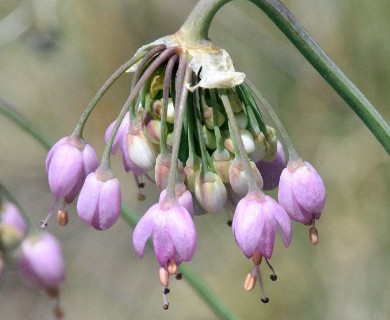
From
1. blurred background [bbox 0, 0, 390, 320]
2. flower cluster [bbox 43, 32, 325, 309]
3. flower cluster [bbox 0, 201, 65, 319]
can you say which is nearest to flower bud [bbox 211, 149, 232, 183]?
flower cluster [bbox 43, 32, 325, 309]

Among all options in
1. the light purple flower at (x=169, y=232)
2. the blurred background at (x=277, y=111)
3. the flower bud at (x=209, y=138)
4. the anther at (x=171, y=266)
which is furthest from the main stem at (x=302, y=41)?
the blurred background at (x=277, y=111)

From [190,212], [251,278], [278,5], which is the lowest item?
[251,278]

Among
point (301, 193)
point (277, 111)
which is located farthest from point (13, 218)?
point (277, 111)

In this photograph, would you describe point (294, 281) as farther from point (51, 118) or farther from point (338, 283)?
point (51, 118)

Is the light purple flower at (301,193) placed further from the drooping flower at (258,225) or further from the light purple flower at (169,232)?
the light purple flower at (169,232)

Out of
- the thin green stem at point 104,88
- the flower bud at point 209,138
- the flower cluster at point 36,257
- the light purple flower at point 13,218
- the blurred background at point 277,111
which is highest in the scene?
the thin green stem at point 104,88

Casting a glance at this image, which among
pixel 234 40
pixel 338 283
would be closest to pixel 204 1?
pixel 338 283

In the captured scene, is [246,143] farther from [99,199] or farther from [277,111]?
[277,111]

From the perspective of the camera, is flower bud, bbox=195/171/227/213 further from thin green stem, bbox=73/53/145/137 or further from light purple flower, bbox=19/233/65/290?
light purple flower, bbox=19/233/65/290
